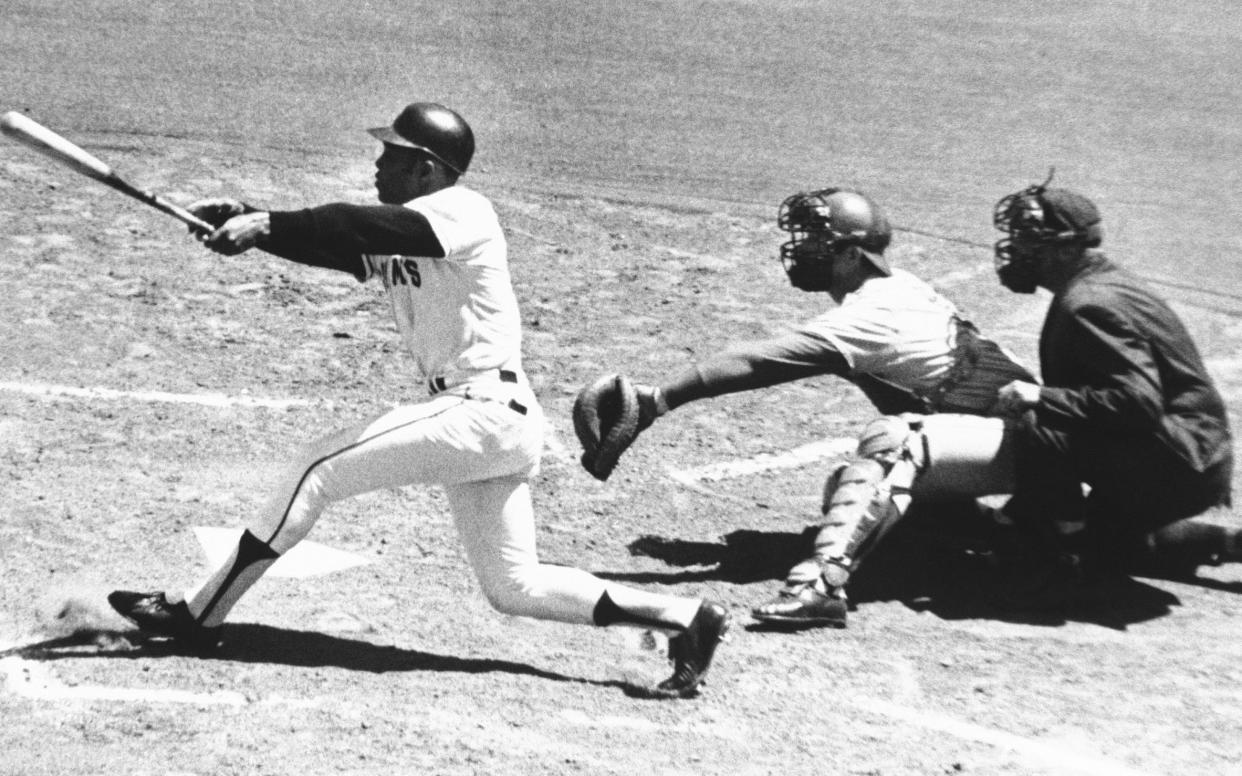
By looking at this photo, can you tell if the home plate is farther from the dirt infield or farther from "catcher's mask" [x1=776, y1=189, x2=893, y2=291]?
"catcher's mask" [x1=776, y1=189, x2=893, y2=291]

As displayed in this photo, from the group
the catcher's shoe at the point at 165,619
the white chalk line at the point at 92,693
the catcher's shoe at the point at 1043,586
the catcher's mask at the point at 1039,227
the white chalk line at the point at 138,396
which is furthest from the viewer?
the white chalk line at the point at 138,396

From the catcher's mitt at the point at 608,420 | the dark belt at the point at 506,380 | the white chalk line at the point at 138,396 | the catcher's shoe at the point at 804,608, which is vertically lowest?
the white chalk line at the point at 138,396

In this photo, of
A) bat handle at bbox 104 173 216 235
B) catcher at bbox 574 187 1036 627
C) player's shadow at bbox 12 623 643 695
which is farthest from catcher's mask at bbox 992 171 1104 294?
bat handle at bbox 104 173 216 235

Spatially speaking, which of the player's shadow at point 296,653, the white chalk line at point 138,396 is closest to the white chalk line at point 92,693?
the player's shadow at point 296,653

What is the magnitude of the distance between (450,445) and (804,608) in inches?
58.0

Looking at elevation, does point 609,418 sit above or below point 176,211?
below

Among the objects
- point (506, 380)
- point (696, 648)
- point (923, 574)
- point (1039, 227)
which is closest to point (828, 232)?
point (1039, 227)

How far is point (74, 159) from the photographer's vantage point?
603 centimetres

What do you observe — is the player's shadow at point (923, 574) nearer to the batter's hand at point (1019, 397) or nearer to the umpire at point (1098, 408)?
the umpire at point (1098, 408)

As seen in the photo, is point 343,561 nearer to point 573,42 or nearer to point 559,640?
point 559,640

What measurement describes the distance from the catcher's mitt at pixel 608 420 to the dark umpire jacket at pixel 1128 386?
4.74 ft

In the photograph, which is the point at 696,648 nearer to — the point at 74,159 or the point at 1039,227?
the point at 1039,227

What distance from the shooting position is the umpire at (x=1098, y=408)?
6.57 meters

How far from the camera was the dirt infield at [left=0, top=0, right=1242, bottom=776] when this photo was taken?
568 cm
